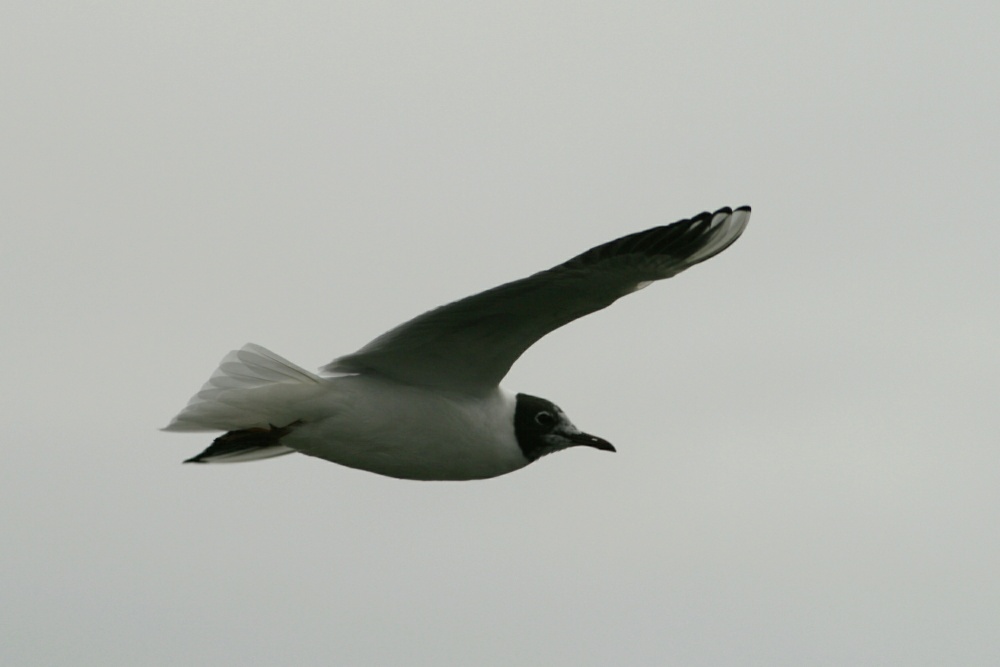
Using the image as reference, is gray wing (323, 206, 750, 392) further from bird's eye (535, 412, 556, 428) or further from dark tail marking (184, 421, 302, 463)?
dark tail marking (184, 421, 302, 463)

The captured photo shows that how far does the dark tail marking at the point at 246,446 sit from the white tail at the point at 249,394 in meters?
0.07

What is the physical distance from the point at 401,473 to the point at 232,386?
119cm

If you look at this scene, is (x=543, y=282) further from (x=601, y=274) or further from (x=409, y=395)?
(x=409, y=395)

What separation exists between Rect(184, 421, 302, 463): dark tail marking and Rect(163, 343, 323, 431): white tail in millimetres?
68

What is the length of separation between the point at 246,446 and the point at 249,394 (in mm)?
649

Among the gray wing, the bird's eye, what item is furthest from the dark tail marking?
the bird's eye

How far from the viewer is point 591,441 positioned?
11.0m

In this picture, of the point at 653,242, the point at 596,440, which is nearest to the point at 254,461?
the point at 596,440

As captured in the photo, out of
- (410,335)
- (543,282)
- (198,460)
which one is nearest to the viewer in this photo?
(543,282)

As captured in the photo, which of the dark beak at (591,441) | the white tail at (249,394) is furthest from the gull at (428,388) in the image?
the dark beak at (591,441)

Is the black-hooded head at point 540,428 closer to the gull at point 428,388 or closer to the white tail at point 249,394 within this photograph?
the gull at point 428,388

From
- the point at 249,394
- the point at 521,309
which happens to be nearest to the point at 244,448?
the point at 249,394

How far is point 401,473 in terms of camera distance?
10.2m

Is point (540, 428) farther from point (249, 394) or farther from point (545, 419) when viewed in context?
point (249, 394)
